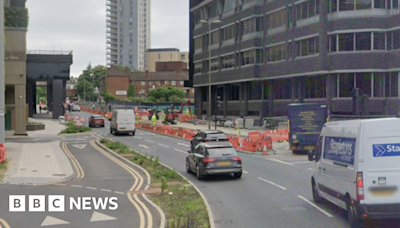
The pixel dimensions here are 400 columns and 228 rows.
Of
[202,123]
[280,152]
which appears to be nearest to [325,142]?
[280,152]

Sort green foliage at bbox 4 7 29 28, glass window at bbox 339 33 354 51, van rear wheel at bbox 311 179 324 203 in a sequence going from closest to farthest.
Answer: van rear wheel at bbox 311 179 324 203
green foliage at bbox 4 7 29 28
glass window at bbox 339 33 354 51

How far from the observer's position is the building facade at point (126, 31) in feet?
589

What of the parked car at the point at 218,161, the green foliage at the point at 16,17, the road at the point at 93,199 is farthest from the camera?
the green foliage at the point at 16,17

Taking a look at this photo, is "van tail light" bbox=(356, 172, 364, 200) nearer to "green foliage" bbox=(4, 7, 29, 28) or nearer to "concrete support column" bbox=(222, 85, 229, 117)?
"green foliage" bbox=(4, 7, 29, 28)

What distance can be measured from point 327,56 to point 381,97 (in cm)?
628

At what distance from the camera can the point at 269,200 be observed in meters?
14.9

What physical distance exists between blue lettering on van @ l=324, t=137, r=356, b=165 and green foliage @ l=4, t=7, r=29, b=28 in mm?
37236

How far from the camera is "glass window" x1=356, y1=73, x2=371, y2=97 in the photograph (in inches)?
1833

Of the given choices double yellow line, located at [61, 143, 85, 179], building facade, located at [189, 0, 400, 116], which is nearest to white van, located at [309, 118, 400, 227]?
double yellow line, located at [61, 143, 85, 179]

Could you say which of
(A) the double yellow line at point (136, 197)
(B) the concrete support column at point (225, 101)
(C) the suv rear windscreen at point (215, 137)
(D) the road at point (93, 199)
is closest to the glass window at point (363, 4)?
(C) the suv rear windscreen at point (215, 137)

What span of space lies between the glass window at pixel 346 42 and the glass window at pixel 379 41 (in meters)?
2.03

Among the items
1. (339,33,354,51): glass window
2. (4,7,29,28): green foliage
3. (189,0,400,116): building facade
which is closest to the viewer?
(4,7,29,28): green foliage

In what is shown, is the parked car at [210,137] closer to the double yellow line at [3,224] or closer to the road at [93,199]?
the road at [93,199]

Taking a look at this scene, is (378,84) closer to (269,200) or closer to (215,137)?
(215,137)
